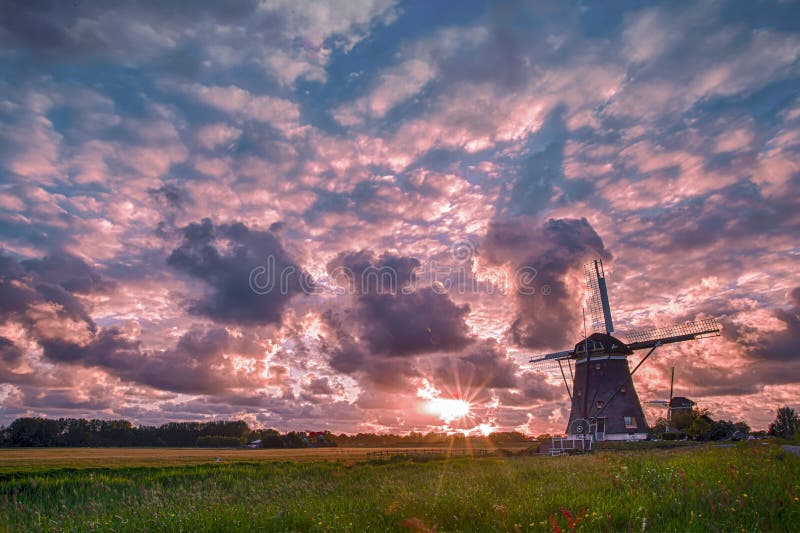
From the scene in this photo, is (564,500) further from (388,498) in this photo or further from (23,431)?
(23,431)

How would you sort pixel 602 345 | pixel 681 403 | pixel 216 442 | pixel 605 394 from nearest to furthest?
1. pixel 605 394
2. pixel 602 345
3. pixel 681 403
4. pixel 216 442

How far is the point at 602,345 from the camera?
6212 centimetres

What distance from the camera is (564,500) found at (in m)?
7.96

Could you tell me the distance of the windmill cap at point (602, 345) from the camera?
61469mm

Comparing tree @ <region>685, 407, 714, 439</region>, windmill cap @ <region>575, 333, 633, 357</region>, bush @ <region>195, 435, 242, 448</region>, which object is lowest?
bush @ <region>195, 435, 242, 448</region>

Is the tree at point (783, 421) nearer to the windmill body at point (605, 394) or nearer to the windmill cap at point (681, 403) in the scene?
the windmill cap at point (681, 403)

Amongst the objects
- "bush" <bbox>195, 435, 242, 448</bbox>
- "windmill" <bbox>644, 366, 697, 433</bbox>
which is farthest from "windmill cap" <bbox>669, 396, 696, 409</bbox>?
"bush" <bbox>195, 435, 242, 448</bbox>

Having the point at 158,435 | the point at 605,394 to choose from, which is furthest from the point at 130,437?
the point at 605,394

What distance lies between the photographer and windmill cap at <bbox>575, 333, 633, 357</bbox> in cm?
6147

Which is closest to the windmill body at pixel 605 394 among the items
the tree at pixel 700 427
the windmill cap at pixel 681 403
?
the tree at pixel 700 427

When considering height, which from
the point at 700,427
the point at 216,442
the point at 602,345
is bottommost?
the point at 216,442

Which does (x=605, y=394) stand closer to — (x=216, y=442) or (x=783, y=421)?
(x=783, y=421)

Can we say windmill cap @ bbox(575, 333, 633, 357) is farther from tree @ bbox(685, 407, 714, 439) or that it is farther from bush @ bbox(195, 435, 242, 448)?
bush @ bbox(195, 435, 242, 448)

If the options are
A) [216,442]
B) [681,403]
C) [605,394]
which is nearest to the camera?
[605,394]
